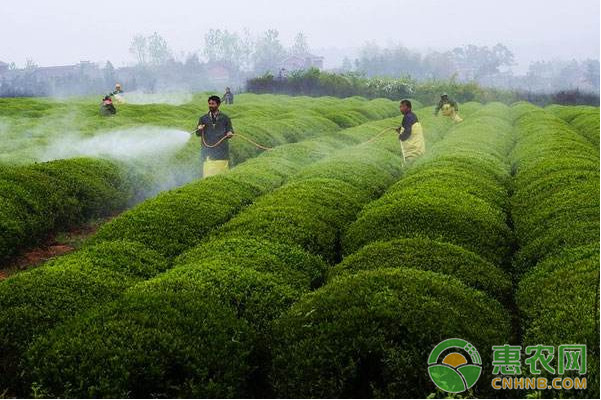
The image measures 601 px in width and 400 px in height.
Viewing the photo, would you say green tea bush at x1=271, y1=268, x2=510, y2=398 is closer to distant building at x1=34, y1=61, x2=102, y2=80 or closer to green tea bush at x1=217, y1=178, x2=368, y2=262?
green tea bush at x1=217, y1=178, x2=368, y2=262

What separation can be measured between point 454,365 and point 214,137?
11.7 meters

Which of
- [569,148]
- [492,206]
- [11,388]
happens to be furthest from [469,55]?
[11,388]

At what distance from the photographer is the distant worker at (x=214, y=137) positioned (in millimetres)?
16469

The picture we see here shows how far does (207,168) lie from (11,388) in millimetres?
10867

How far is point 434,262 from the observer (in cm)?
878

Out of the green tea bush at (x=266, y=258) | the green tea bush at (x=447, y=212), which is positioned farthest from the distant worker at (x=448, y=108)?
the green tea bush at (x=266, y=258)

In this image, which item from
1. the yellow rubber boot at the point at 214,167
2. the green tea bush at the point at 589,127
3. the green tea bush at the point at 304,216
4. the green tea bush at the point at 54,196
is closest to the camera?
the green tea bush at the point at 304,216

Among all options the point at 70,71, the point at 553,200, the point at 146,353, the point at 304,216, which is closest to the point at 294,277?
the point at 304,216

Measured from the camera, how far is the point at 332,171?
53.6 feet

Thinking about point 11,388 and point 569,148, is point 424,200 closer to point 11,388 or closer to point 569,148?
point 11,388

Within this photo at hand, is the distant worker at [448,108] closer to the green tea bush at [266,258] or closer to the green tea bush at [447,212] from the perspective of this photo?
the green tea bush at [447,212]

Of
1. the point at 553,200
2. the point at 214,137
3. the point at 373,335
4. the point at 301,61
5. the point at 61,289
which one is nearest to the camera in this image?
the point at 373,335

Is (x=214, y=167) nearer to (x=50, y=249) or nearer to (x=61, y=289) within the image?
(x=50, y=249)

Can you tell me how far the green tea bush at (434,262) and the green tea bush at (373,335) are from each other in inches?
35.8
